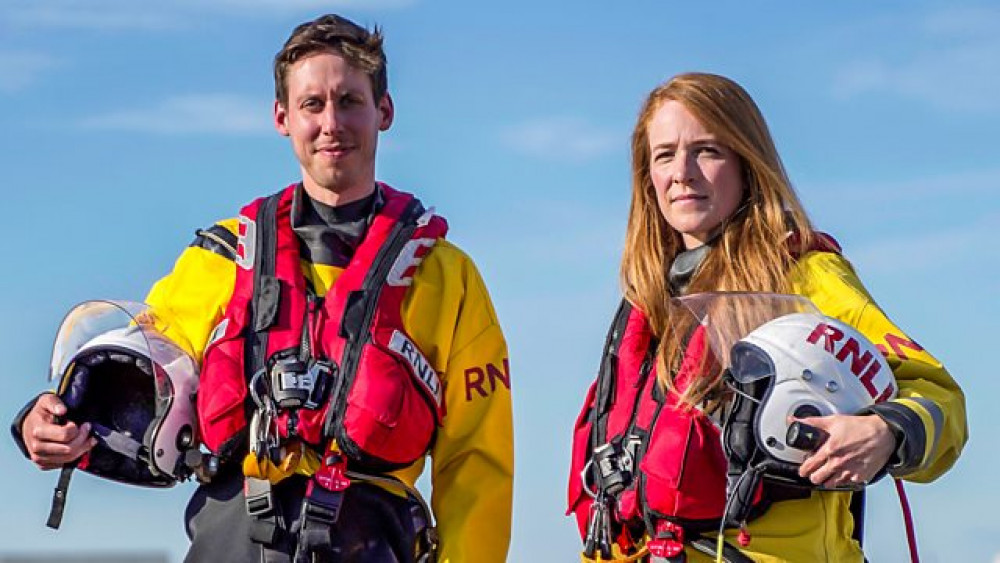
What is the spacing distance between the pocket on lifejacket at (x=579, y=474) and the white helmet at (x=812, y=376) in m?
0.81

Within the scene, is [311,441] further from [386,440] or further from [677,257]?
[677,257]

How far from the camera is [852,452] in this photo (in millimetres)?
5508

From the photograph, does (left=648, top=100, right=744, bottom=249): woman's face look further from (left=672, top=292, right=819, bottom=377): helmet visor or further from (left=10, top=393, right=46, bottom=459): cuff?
(left=10, top=393, right=46, bottom=459): cuff

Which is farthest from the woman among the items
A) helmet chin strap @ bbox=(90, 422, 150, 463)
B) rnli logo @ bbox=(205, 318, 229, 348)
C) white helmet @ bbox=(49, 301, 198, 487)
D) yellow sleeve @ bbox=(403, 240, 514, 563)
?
helmet chin strap @ bbox=(90, 422, 150, 463)

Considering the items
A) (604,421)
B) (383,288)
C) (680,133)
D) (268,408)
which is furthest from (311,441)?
(680,133)

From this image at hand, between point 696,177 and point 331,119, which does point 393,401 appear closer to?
point 331,119

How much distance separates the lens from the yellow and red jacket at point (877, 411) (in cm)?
557

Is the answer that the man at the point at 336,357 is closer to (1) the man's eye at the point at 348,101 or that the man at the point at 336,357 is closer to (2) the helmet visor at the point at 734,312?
(1) the man's eye at the point at 348,101

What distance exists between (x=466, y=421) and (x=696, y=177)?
136 cm

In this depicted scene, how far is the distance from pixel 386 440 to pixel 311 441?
28 cm

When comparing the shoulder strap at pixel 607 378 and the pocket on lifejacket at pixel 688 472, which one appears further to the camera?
the shoulder strap at pixel 607 378

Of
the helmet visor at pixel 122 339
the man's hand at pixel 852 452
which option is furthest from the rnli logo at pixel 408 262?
the man's hand at pixel 852 452

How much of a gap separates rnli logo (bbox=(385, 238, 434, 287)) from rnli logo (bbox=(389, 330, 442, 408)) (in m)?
0.23

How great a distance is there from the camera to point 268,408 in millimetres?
6660
